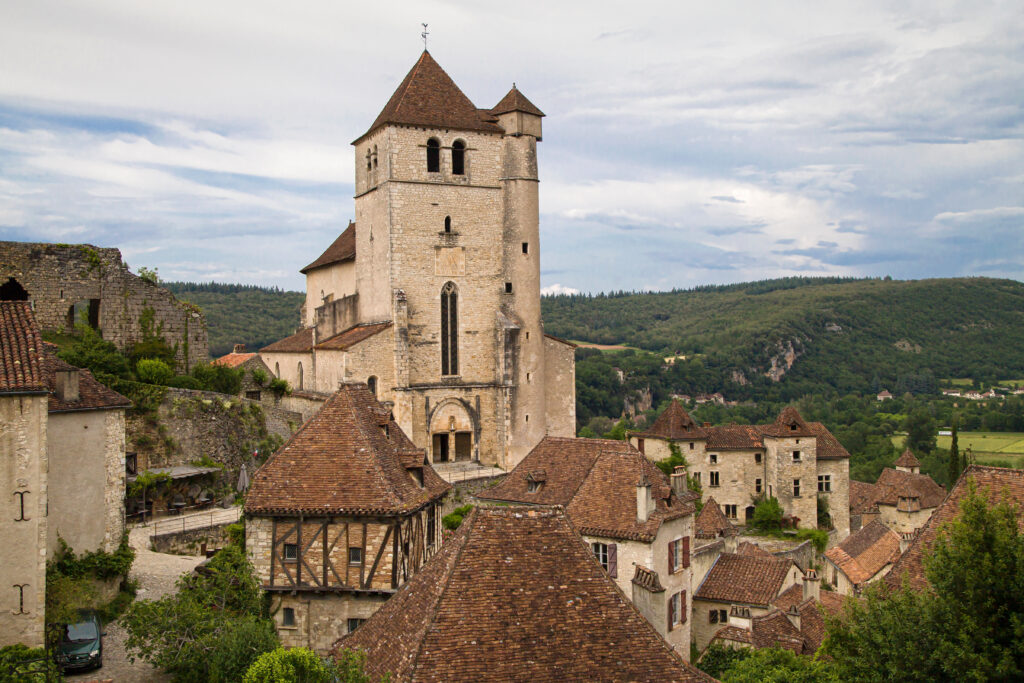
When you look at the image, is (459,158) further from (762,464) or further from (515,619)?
(515,619)

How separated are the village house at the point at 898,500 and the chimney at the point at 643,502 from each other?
39.3 m

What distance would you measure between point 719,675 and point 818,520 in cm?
3025

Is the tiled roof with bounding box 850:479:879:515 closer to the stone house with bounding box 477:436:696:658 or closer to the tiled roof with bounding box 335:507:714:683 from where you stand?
the stone house with bounding box 477:436:696:658

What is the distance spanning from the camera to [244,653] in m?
18.3

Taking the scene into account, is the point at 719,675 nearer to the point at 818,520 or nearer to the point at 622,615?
the point at 622,615

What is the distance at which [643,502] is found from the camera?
26.5 metres

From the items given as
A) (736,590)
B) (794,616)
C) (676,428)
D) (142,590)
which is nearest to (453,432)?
(676,428)

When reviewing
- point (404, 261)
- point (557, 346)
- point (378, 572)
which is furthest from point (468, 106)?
point (378, 572)

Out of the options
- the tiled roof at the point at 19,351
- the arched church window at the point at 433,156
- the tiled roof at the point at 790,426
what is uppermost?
the arched church window at the point at 433,156

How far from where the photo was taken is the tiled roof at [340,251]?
53125mm

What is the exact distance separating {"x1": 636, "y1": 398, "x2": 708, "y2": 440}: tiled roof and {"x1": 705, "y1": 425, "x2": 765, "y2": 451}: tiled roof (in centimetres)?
87

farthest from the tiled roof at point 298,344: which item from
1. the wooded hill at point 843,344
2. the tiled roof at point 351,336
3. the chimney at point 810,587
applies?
the wooded hill at point 843,344

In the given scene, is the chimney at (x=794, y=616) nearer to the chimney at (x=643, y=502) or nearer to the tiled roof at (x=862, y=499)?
the chimney at (x=643, y=502)

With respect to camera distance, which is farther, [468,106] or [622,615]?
[468,106]
